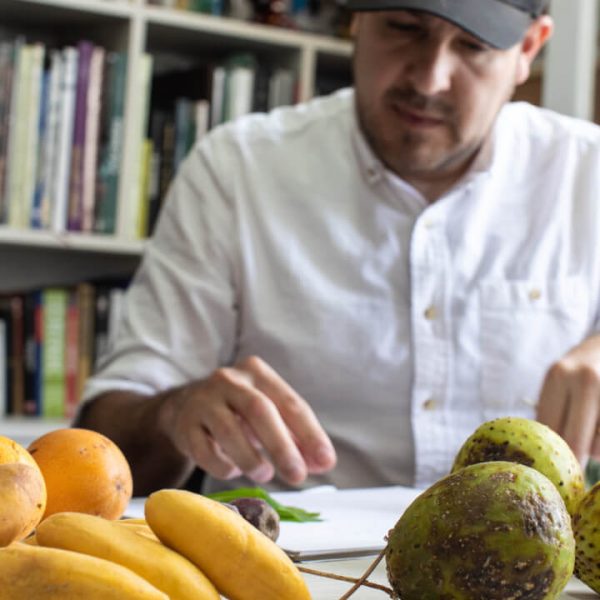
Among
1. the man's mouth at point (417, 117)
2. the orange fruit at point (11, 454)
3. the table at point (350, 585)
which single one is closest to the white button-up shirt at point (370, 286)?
the man's mouth at point (417, 117)

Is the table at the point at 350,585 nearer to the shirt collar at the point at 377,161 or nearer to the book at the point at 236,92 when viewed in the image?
the shirt collar at the point at 377,161

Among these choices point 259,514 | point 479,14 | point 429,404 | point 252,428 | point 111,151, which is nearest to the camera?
point 259,514

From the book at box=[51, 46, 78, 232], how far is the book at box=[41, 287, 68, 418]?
0.16 m

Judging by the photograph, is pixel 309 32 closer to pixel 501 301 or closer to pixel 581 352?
pixel 501 301

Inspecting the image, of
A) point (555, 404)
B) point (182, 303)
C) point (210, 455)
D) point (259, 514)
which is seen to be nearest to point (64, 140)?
point (182, 303)

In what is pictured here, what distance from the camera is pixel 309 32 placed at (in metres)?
2.26

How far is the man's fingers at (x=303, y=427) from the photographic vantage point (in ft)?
2.97

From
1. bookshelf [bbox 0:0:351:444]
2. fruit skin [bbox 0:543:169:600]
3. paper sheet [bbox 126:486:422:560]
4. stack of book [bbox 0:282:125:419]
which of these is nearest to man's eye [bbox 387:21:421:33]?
paper sheet [bbox 126:486:422:560]

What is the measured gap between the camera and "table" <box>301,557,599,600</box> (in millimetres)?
539

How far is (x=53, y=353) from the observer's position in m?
2.02

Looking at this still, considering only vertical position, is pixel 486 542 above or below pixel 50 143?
above

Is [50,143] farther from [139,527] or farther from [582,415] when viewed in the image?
[139,527]

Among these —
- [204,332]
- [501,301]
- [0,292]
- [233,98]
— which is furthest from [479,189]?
[0,292]

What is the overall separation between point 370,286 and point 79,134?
31.4 inches
